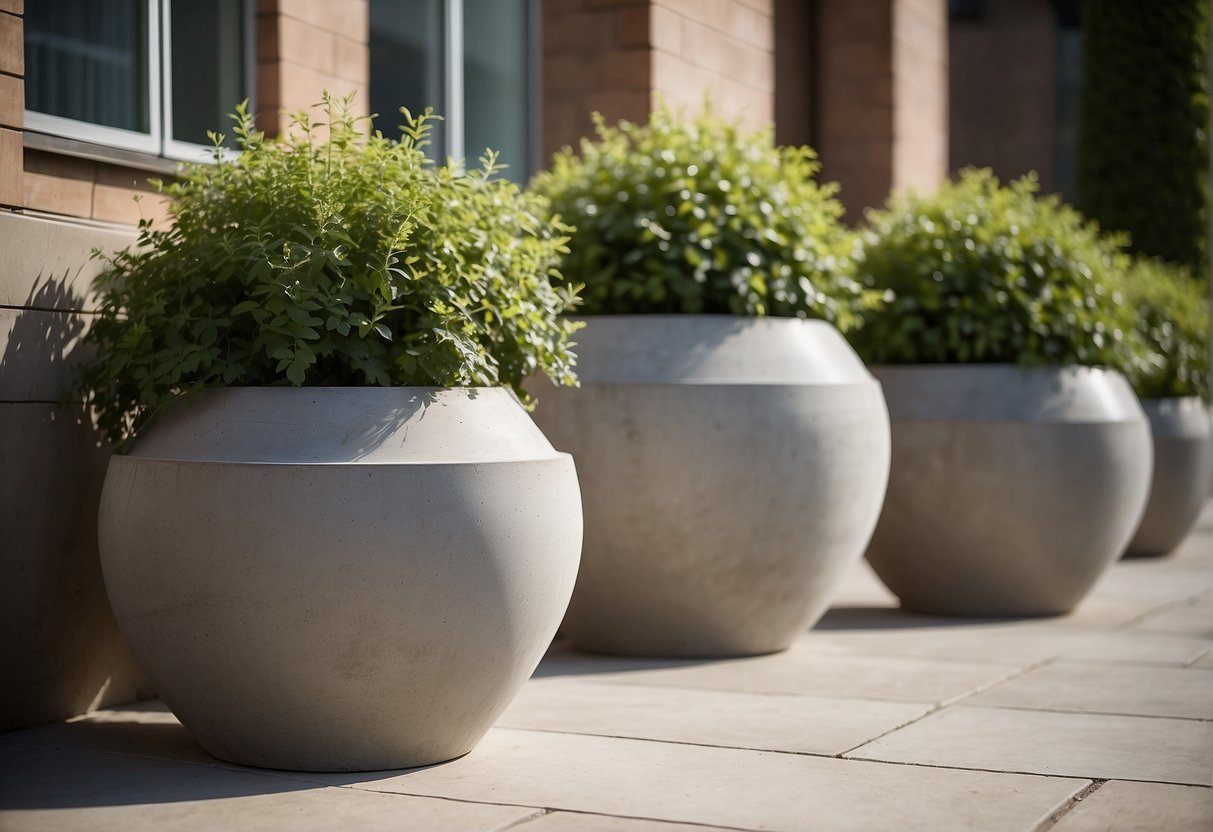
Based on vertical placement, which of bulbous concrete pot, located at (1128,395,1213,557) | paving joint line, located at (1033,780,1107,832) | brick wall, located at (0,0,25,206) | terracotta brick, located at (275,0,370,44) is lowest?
paving joint line, located at (1033,780,1107,832)

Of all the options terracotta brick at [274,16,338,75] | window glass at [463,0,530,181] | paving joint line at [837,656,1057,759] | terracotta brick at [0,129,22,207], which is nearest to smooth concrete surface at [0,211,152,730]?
terracotta brick at [0,129,22,207]

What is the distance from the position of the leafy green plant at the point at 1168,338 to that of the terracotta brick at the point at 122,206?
228 inches

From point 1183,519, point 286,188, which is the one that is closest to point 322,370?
point 286,188

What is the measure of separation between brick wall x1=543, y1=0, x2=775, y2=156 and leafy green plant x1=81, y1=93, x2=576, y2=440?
369cm

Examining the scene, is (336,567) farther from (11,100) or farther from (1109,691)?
(1109,691)

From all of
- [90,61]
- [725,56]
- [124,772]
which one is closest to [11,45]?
[90,61]

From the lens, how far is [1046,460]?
6.60 m

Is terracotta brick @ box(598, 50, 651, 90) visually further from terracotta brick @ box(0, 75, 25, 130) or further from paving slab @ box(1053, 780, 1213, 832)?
paving slab @ box(1053, 780, 1213, 832)

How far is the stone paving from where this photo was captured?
3.49 metres

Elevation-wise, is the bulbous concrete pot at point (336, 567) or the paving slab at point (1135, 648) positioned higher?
the bulbous concrete pot at point (336, 567)

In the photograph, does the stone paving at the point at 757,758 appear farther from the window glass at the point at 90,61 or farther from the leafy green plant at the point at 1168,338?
the leafy green plant at the point at 1168,338

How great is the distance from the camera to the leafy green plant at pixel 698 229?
18.6 ft

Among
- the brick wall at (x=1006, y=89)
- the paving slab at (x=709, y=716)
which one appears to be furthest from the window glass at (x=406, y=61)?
the brick wall at (x=1006, y=89)

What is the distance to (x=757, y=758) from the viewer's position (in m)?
4.11
